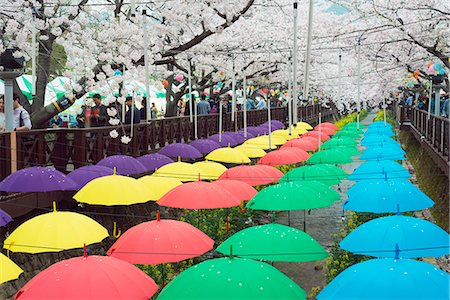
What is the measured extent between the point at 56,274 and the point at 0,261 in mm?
968

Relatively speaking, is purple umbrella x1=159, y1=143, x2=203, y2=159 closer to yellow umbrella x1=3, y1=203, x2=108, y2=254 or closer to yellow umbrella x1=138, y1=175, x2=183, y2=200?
yellow umbrella x1=138, y1=175, x2=183, y2=200

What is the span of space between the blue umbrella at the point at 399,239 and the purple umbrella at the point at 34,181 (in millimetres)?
6141

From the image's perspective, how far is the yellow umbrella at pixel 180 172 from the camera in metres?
14.6

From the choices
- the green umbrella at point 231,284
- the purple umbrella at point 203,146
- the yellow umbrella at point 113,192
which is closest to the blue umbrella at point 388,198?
the yellow umbrella at point 113,192

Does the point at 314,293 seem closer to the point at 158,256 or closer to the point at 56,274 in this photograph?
the point at 158,256

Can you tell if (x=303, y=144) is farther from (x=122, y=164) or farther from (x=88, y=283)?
(x=88, y=283)

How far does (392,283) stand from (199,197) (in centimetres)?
645

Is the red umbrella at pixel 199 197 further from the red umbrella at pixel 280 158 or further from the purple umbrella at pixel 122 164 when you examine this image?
the red umbrella at pixel 280 158

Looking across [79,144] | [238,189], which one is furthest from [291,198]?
[79,144]

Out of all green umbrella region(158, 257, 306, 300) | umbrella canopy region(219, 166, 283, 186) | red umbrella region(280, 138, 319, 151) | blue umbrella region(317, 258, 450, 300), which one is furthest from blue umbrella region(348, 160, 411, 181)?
green umbrella region(158, 257, 306, 300)

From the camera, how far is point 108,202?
12.0 metres

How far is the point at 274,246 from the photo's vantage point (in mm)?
9047

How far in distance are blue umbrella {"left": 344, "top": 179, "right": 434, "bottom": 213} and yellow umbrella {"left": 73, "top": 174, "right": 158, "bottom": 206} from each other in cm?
427

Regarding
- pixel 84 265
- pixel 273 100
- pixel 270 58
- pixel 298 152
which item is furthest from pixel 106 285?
pixel 273 100
